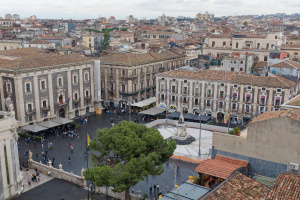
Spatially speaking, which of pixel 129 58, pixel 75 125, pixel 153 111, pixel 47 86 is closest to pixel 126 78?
A: pixel 129 58

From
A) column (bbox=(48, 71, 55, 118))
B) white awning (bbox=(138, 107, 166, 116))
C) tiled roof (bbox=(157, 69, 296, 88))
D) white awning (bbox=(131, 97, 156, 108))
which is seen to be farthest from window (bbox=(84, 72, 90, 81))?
tiled roof (bbox=(157, 69, 296, 88))

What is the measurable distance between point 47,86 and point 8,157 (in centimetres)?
2728

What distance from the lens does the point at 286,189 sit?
60.8 ft

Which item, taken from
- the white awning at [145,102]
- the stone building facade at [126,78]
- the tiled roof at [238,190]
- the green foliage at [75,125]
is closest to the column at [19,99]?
the green foliage at [75,125]

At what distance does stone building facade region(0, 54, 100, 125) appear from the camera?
54.1 m

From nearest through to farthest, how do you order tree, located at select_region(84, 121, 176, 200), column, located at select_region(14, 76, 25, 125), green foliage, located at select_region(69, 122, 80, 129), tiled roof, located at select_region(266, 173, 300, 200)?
tiled roof, located at select_region(266, 173, 300, 200) < tree, located at select_region(84, 121, 176, 200) < column, located at select_region(14, 76, 25, 125) < green foliage, located at select_region(69, 122, 80, 129)

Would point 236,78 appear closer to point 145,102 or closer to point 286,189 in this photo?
point 145,102

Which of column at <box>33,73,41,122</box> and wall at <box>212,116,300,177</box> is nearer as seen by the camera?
wall at <box>212,116,300,177</box>

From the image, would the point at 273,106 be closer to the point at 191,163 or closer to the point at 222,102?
the point at 222,102

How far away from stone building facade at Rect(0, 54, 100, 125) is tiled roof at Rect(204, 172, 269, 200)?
134 ft

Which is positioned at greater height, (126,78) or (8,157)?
(126,78)

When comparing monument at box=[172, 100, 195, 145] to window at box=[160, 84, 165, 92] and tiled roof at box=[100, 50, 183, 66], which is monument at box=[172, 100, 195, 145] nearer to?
window at box=[160, 84, 165, 92]

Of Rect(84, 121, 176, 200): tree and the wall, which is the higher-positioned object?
the wall

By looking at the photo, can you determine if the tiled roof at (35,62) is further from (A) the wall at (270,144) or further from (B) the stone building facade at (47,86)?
(A) the wall at (270,144)
